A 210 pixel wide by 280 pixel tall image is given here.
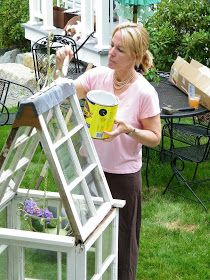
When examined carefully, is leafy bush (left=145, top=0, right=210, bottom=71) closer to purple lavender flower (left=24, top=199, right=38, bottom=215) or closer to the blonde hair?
the blonde hair

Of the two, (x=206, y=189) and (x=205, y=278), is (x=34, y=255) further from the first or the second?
(x=206, y=189)

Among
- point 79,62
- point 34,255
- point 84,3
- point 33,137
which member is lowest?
point 79,62

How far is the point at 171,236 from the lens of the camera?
5672 millimetres

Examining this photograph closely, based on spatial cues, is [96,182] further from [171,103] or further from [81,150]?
[171,103]

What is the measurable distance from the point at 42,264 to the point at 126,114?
91cm

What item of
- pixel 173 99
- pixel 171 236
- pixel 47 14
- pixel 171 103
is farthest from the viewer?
pixel 47 14

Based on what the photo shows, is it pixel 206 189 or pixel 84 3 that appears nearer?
pixel 206 189

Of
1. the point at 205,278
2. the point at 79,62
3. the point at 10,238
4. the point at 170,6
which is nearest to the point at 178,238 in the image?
the point at 205,278

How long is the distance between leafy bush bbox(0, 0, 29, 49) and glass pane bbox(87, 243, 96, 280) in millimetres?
10505

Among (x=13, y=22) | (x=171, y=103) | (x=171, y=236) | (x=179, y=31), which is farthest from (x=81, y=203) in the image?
(x=13, y=22)

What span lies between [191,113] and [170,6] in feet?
10.7

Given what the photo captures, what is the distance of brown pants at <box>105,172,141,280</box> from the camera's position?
4016 mm

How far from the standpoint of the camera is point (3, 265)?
11.9 feet

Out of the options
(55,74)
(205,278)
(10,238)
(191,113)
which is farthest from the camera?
(191,113)
